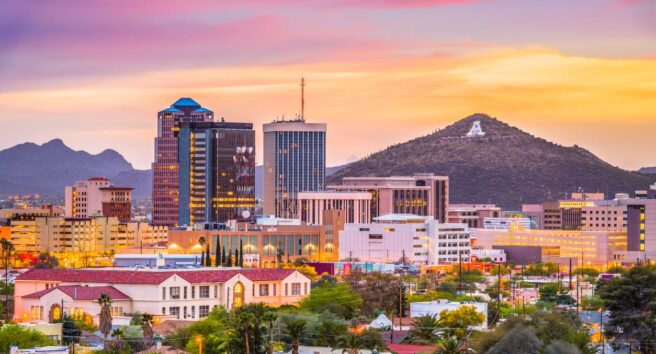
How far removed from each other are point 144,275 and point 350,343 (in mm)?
30244

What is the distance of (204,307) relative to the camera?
101250 mm

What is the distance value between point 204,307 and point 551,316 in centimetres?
2974

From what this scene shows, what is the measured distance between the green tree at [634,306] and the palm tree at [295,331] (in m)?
16.4

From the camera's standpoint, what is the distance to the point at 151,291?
9825 centimetres

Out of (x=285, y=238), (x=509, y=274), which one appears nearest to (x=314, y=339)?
(x=509, y=274)

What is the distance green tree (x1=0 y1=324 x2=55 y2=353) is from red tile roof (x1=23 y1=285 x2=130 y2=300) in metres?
20.4

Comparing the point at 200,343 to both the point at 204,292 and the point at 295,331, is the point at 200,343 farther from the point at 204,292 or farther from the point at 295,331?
the point at 204,292

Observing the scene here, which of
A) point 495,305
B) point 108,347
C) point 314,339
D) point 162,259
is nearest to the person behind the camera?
point 108,347

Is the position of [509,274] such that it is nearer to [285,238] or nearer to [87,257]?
[285,238]

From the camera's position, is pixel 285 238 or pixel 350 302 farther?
pixel 285 238

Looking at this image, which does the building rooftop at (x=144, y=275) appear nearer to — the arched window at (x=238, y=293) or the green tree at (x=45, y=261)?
the arched window at (x=238, y=293)

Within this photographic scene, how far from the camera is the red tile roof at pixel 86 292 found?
95.0 meters

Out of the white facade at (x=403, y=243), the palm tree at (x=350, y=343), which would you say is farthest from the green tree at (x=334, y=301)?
the white facade at (x=403, y=243)

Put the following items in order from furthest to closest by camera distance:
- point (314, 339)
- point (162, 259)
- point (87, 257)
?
point (87, 257) → point (162, 259) → point (314, 339)
